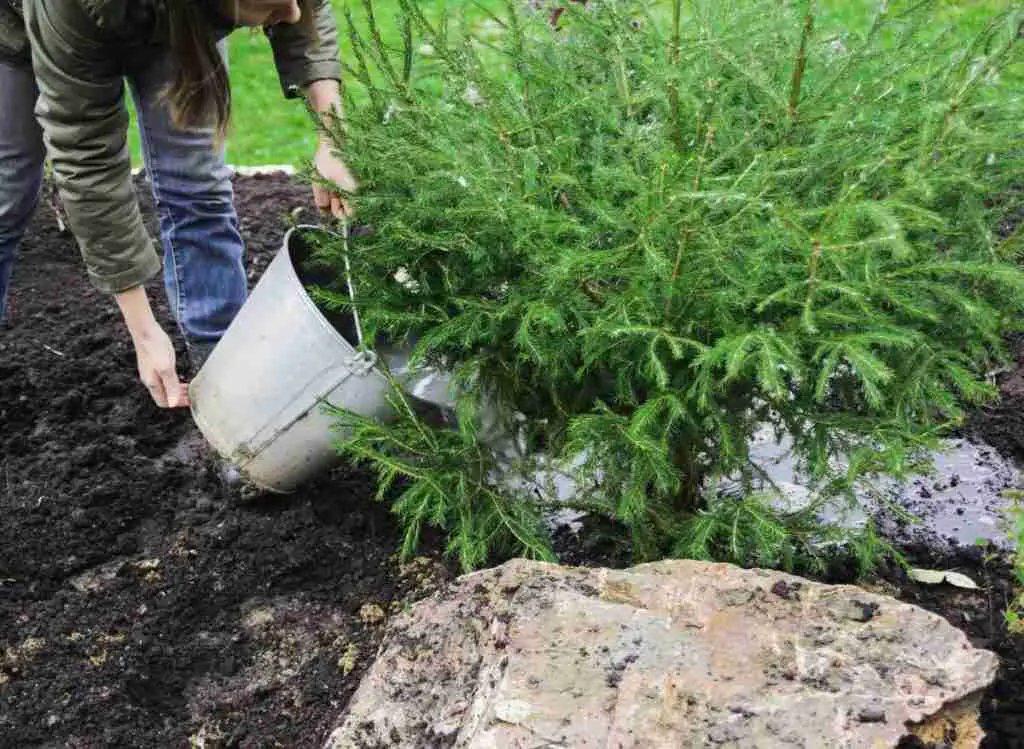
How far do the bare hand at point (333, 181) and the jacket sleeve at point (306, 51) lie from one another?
22 centimetres

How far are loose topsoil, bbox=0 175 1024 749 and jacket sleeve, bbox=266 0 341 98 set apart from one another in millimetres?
1123

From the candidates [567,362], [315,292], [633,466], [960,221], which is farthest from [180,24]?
[960,221]

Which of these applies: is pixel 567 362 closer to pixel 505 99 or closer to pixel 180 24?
pixel 505 99

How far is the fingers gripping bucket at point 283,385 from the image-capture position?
8.70 ft

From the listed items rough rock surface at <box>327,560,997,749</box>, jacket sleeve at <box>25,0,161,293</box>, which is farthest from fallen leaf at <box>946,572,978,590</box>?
jacket sleeve at <box>25,0,161,293</box>

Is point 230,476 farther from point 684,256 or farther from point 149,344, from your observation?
point 684,256

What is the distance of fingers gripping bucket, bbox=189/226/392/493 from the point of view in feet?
8.70

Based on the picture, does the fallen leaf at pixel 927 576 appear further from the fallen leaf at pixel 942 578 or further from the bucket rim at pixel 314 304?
the bucket rim at pixel 314 304

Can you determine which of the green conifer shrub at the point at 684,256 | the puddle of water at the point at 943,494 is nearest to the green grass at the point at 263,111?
the green conifer shrub at the point at 684,256

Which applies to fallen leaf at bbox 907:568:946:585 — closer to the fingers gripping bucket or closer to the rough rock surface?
the rough rock surface

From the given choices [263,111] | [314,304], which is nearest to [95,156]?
[314,304]

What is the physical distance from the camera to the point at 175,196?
327 centimetres

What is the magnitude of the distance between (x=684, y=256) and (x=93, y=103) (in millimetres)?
1466

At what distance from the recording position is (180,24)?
240 cm
